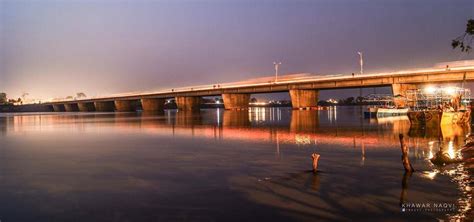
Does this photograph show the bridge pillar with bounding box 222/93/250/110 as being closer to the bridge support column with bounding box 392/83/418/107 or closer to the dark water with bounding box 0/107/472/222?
the bridge support column with bounding box 392/83/418/107

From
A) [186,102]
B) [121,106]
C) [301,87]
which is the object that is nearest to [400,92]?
[301,87]

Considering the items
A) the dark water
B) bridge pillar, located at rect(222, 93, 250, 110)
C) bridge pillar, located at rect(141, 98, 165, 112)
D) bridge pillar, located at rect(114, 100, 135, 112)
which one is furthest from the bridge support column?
bridge pillar, located at rect(114, 100, 135, 112)

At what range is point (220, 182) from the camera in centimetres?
2023

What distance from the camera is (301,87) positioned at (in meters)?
121

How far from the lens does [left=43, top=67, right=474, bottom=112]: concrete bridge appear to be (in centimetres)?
8756

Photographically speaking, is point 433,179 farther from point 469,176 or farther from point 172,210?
point 172,210

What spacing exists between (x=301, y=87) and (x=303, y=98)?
22.8ft

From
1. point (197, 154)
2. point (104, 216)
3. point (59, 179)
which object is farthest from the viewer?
point (197, 154)

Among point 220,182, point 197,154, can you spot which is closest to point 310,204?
point 220,182

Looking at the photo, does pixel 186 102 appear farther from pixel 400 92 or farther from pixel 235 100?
pixel 400 92

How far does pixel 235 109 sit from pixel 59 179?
126126 mm

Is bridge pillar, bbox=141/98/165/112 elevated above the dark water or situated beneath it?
elevated above

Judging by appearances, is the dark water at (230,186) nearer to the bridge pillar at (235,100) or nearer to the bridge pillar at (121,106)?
the bridge pillar at (235,100)

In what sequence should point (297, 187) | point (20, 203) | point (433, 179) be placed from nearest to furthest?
point (20, 203) → point (297, 187) → point (433, 179)
